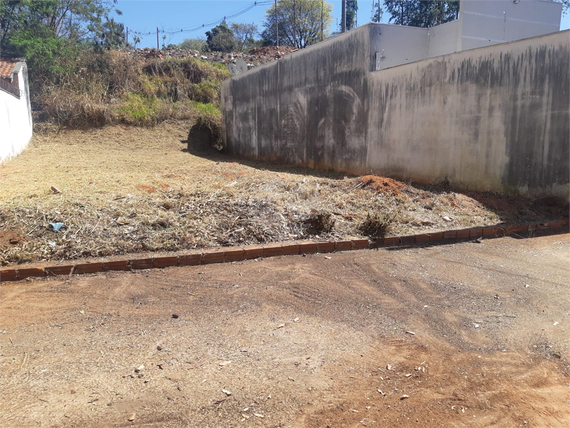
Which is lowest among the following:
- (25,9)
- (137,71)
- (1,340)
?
(1,340)

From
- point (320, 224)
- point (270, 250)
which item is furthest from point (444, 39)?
point (270, 250)

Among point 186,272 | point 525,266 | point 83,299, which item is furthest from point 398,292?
point 83,299

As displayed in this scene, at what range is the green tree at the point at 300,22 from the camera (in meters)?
38.0

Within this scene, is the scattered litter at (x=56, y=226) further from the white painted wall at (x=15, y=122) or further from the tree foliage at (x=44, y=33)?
the tree foliage at (x=44, y=33)

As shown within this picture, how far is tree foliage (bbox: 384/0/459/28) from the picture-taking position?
2590 cm

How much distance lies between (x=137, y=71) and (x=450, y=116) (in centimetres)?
1839

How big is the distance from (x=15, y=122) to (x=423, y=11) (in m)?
23.5

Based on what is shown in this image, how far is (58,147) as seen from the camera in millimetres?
15492

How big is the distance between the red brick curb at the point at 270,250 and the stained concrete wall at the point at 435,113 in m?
1.54

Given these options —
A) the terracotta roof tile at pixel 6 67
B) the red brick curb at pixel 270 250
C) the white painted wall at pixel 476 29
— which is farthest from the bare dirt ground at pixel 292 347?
the terracotta roof tile at pixel 6 67

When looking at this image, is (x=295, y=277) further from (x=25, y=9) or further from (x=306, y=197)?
(x=25, y=9)

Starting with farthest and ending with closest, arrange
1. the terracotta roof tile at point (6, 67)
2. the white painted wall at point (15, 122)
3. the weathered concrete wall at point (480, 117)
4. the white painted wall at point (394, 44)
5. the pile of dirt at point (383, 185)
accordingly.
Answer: the terracotta roof tile at point (6, 67) < the white painted wall at point (15, 122) < the white painted wall at point (394, 44) < the pile of dirt at point (383, 185) < the weathered concrete wall at point (480, 117)

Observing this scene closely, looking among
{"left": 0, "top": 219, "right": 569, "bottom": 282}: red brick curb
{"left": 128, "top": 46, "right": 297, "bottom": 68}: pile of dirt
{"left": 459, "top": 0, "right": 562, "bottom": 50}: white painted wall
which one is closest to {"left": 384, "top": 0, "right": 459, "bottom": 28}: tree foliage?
{"left": 128, "top": 46, "right": 297, "bottom": 68}: pile of dirt

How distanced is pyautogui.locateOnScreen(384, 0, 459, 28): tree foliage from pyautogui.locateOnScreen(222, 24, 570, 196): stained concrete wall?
55.9 ft
